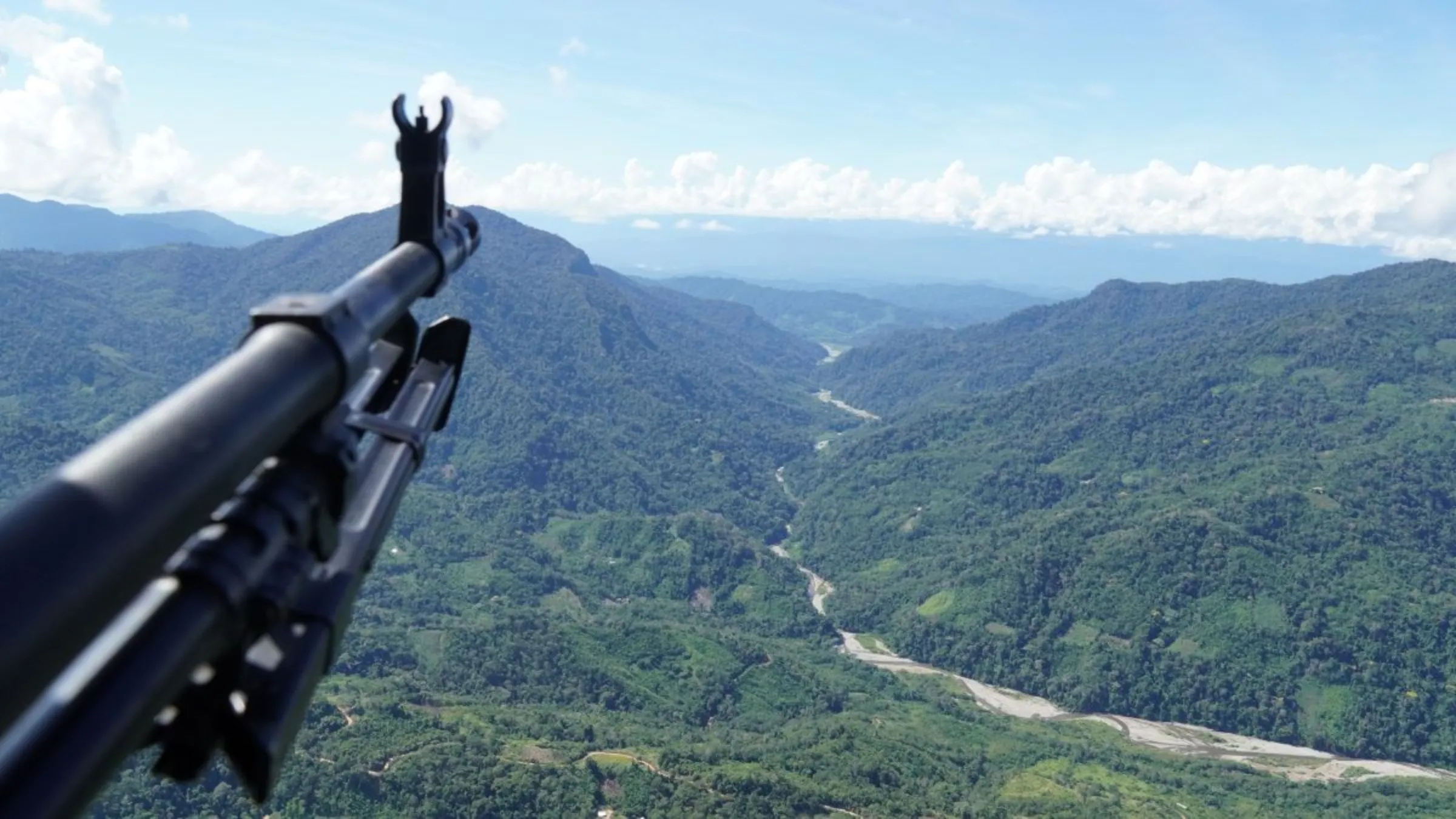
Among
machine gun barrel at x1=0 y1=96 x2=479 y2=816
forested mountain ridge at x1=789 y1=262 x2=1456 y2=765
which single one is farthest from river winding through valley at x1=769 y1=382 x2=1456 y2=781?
machine gun barrel at x1=0 y1=96 x2=479 y2=816

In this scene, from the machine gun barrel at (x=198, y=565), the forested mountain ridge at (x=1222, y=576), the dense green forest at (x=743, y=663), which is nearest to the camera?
the machine gun barrel at (x=198, y=565)

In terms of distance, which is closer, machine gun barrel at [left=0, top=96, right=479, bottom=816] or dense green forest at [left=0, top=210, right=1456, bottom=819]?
machine gun barrel at [left=0, top=96, right=479, bottom=816]

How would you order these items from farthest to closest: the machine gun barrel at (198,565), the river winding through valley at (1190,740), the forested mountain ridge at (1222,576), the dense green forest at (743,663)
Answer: the forested mountain ridge at (1222,576) < the river winding through valley at (1190,740) < the dense green forest at (743,663) < the machine gun barrel at (198,565)

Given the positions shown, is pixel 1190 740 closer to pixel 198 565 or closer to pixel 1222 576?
pixel 1222 576

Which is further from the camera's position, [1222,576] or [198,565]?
[1222,576]

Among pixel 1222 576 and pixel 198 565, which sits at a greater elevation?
pixel 198 565

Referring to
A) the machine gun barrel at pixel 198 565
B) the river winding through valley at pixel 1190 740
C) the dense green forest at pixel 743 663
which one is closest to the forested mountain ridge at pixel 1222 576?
the dense green forest at pixel 743 663

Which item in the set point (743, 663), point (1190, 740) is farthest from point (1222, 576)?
point (743, 663)

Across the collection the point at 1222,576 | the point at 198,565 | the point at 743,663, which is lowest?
the point at 743,663

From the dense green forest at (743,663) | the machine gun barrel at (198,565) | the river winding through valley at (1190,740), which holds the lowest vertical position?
the river winding through valley at (1190,740)

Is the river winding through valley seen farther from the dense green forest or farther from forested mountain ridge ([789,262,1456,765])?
the dense green forest

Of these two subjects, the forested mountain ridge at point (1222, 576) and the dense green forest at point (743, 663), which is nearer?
the dense green forest at point (743, 663)

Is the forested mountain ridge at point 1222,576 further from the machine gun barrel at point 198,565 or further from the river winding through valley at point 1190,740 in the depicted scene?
the machine gun barrel at point 198,565
